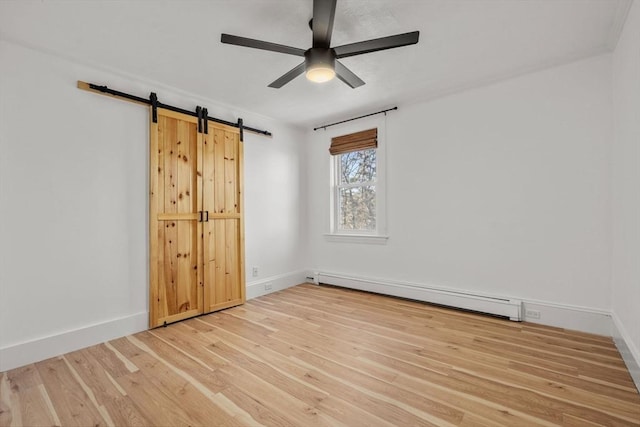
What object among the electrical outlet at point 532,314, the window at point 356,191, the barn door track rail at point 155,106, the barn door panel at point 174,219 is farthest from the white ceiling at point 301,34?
the electrical outlet at point 532,314

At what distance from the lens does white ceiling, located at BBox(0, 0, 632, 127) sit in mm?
2031

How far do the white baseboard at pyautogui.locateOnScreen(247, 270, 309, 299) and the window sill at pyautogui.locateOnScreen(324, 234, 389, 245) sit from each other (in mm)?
791

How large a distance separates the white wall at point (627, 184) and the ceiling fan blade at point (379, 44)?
58.1 inches

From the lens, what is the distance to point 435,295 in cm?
361

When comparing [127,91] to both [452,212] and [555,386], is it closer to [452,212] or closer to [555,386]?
[452,212]

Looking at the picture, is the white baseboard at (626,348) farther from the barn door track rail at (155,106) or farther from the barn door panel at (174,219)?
the barn door track rail at (155,106)

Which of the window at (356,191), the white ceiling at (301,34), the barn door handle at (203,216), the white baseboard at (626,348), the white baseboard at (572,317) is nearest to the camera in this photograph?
the white baseboard at (626,348)

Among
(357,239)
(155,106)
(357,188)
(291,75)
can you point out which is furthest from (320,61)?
(357,239)

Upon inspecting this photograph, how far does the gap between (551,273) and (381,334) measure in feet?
5.97

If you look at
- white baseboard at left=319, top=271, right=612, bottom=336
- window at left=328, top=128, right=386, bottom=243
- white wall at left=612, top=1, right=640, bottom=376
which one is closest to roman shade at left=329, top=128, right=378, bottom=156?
window at left=328, top=128, right=386, bottom=243

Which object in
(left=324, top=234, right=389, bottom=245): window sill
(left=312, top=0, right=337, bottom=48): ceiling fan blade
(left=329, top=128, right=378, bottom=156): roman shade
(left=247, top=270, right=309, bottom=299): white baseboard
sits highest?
(left=312, top=0, right=337, bottom=48): ceiling fan blade

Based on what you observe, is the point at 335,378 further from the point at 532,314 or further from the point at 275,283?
the point at 275,283

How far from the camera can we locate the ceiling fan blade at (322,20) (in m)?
1.70

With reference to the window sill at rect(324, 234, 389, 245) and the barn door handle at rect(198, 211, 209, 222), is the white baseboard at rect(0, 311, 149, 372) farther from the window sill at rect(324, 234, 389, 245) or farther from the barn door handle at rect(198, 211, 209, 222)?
the window sill at rect(324, 234, 389, 245)
